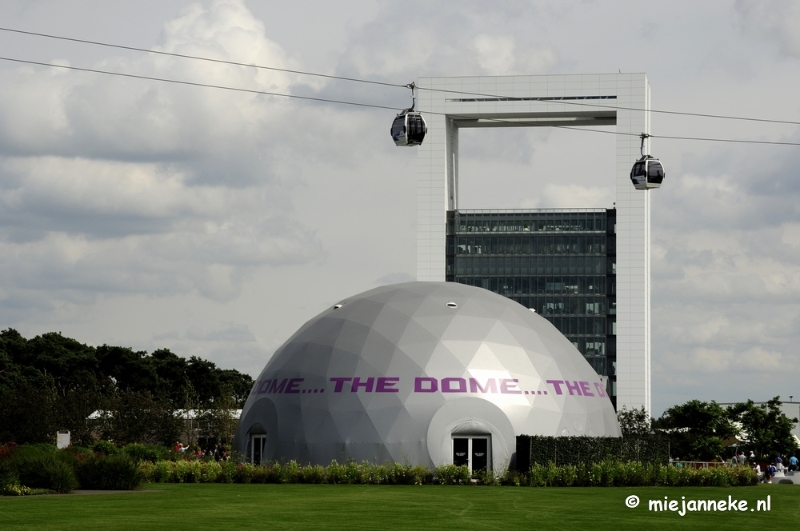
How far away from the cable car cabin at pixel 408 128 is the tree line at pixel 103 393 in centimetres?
3241

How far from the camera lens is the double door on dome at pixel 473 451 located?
135 ft

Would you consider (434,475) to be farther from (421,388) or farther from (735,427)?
(735,427)

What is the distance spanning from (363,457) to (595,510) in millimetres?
15496

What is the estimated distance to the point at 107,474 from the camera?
33.7 metres

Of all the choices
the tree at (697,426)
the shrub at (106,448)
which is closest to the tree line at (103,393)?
the shrub at (106,448)

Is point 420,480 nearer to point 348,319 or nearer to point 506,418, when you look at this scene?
point 506,418

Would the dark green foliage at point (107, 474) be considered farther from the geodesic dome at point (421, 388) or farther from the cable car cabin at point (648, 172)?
the cable car cabin at point (648, 172)

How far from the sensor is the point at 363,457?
41250 millimetres

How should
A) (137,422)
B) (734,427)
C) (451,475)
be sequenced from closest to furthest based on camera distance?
(451,475) < (137,422) < (734,427)

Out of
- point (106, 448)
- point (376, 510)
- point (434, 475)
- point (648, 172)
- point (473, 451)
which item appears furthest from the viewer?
point (106, 448)

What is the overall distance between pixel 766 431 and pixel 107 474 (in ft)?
164

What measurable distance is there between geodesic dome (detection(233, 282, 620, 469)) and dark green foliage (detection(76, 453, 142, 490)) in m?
9.67

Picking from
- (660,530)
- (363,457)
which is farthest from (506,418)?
(660,530)

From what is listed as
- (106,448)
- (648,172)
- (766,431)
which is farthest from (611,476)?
(766,431)
